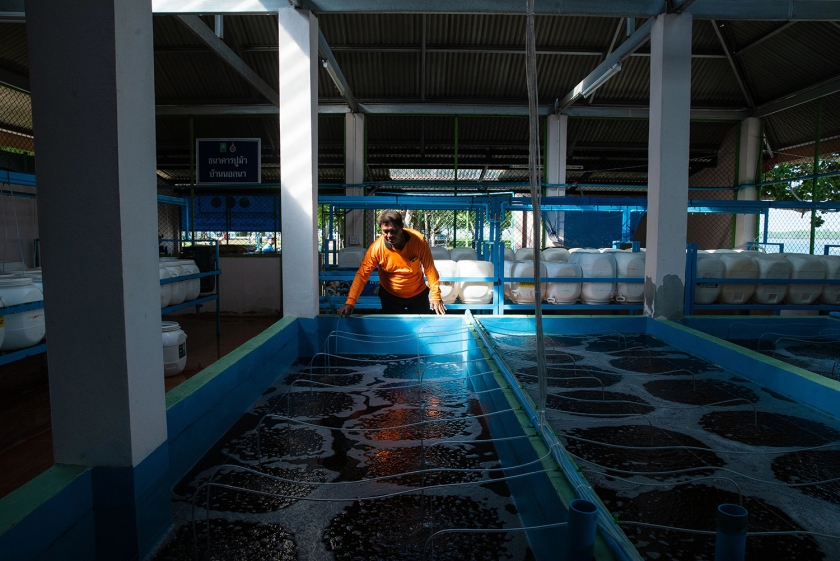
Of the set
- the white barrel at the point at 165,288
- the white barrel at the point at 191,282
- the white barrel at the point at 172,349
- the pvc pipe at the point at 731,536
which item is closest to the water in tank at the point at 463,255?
the white barrel at the point at 191,282

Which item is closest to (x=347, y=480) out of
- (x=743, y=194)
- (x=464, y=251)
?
(x=464, y=251)

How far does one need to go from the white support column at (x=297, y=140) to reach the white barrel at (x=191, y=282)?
183cm

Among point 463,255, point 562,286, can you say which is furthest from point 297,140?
point 562,286

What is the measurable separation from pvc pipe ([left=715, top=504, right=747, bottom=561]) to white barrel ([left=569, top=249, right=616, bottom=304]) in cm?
609

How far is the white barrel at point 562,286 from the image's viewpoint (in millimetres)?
7047

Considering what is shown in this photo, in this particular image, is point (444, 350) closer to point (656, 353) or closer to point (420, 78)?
point (656, 353)

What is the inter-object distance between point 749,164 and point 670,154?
7233mm

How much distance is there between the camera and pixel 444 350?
587cm

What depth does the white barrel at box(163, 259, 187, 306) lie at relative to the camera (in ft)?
21.2

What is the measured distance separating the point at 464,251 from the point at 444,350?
10.2 ft

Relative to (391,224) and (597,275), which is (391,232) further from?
(597,275)

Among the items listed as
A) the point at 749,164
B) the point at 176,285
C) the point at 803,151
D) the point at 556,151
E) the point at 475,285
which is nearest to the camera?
the point at 176,285

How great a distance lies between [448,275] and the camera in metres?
6.68

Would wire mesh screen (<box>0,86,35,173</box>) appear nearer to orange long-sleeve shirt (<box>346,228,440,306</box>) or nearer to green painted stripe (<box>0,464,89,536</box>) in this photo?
orange long-sleeve shirt (<box>346,228,440,306</box>)
